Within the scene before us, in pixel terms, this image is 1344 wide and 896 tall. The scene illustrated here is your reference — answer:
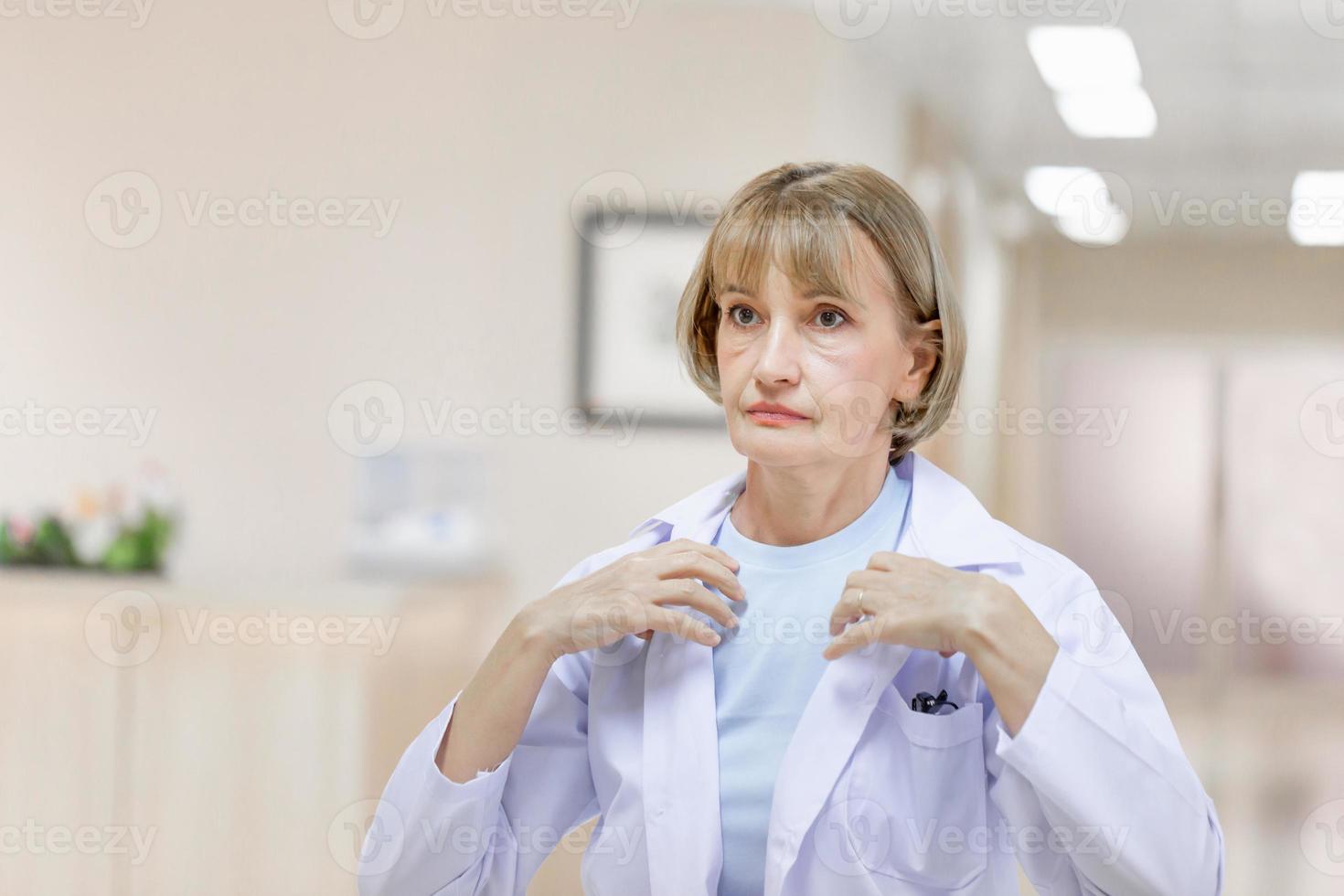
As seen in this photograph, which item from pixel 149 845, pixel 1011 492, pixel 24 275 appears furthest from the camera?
pixel 1011 492

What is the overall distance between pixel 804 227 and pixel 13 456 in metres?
2.19

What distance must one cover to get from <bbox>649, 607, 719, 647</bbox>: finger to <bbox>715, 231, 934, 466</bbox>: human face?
145mm

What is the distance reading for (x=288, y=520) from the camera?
2.55 metres

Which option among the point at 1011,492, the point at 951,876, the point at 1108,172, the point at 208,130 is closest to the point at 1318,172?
the point at 1108,172

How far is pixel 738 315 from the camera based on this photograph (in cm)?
101

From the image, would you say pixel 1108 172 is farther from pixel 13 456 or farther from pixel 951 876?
pixel 13 456

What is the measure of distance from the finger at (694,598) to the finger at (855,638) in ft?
0.28

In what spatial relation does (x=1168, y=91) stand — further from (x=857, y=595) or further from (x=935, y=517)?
(x=857, y=595)

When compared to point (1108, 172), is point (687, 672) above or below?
below

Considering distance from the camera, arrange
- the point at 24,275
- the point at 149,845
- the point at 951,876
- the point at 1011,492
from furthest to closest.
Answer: the point at 1011,492 → the point at 24,275 → the point at 149,845 → the point at 951,876

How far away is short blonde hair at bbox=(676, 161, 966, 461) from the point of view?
95 cm

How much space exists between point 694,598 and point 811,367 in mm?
211

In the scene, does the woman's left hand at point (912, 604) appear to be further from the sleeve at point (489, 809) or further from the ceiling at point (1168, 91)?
the ceiling at point (1168, 91)

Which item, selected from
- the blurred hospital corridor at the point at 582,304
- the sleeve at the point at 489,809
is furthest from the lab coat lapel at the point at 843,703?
the blurred hospital corridor at the point at 582,304
